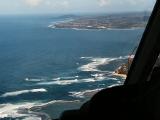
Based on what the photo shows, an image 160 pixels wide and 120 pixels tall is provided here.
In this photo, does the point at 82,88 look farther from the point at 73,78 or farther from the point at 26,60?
the point at 26,60

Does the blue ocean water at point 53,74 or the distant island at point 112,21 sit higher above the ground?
the distant island at point 112,21

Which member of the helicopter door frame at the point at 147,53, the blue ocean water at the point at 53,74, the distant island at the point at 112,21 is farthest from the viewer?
the blue ocean water at the point at 53,74

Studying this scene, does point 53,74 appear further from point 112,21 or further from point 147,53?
point 147,53

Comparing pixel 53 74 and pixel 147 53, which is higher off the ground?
pixel 147 53

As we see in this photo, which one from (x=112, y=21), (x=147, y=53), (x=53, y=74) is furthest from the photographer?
→ (x=53, y=74)

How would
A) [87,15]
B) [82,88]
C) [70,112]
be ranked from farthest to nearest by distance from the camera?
[82,88]
[87,15]
[70,112]

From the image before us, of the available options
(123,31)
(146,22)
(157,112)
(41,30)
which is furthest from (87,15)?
(41,30)

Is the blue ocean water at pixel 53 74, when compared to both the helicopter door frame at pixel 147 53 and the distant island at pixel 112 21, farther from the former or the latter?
the helicopter door frame at pixel 147 53

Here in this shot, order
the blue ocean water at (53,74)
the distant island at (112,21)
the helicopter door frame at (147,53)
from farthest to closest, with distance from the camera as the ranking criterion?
the blue ocean water at (53,74) < the distant island at (112,21) < the helicopter door frame at (147,53)

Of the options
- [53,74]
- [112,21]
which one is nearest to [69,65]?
[53,74]
